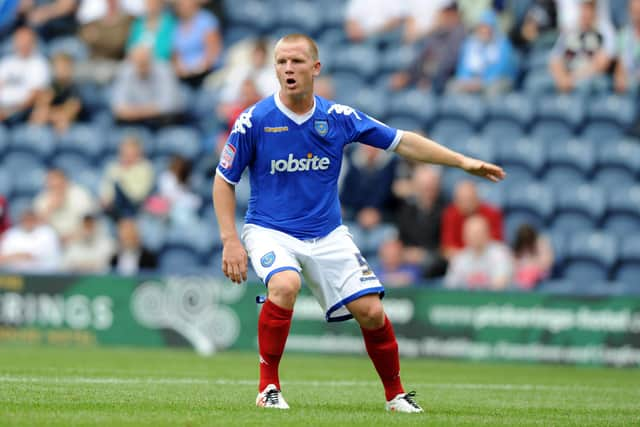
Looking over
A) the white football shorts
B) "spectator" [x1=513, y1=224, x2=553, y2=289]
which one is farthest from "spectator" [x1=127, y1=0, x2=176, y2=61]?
the white football shorts

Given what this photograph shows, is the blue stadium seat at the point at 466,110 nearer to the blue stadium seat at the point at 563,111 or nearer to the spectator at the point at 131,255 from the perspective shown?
the blue stadium seat at the point at 563,111

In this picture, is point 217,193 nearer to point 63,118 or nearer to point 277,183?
point 277,183

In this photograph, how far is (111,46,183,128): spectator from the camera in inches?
708

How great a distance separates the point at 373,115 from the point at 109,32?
15.5 ft

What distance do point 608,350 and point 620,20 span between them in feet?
17.8

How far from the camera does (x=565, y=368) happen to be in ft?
43.2

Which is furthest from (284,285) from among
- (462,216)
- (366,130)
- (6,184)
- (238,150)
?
(6,184)

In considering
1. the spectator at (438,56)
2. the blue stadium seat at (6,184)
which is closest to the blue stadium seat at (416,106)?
the spectator at (438,56)

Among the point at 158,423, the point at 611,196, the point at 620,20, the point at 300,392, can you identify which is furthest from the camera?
the point at 620,20

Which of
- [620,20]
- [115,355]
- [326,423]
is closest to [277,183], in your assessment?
[326,423]

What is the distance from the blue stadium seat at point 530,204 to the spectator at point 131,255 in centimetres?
458

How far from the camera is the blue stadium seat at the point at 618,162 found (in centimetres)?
1594

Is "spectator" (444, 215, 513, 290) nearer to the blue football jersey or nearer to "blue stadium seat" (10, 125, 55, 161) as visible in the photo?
"blue stadium seat" (10, 125, 55, 161)

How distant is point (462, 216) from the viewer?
14.7m
